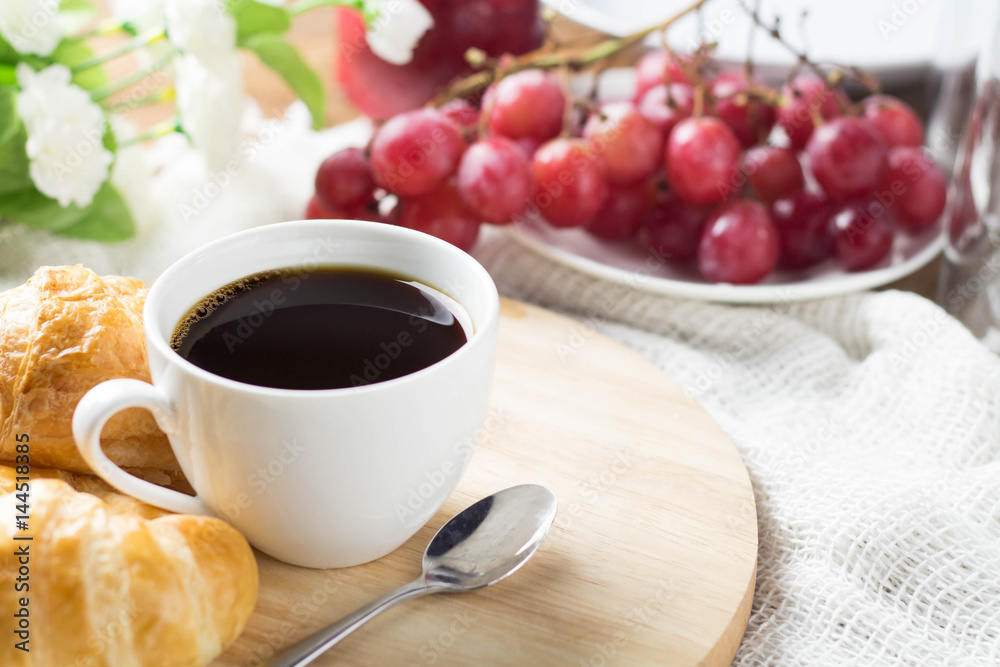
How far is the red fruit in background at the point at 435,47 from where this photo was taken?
4.35 feet

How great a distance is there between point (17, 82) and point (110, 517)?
0.72 m

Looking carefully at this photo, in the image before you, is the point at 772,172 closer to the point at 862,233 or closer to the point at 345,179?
the point at 862,233

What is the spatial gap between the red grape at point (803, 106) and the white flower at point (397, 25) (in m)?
0.50

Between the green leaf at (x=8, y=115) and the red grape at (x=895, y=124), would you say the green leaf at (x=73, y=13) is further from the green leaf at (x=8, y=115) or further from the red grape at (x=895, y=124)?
the red grape at (x=895, y=124)

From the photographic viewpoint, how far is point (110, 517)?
611 mm

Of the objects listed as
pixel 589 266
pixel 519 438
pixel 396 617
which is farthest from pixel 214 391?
pixel 589 266

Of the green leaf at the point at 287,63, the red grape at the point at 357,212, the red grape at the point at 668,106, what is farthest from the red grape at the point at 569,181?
the green leaf at the point at 287,63

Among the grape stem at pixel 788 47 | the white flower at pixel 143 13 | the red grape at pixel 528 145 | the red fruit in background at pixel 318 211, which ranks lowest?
the red fruit in background at pixel 318 211

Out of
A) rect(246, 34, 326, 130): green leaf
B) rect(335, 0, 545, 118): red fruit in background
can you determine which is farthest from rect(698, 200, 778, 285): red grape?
rect(246, 34, 326, 130): green leaf

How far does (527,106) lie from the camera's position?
117 cm

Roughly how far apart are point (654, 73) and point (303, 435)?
0.88m

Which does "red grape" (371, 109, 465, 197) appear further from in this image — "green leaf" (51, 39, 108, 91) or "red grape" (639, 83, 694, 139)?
"green leaf" (51, 39, 108, 91)

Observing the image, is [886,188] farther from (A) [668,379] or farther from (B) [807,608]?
(B) [807,608]

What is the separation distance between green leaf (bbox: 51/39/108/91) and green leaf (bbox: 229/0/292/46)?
200 millimetres
